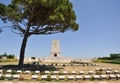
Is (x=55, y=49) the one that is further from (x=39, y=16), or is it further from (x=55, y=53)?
(x=39, y=16)

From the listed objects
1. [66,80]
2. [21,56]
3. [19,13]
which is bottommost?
[66,80]

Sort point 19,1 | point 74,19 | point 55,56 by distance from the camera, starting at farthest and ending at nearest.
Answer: point 55,56 → point 74,19 → point 19,1

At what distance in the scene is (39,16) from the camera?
87.5 ft

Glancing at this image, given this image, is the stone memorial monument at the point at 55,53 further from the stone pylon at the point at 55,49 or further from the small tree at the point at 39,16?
the small tree at the point at 39,16

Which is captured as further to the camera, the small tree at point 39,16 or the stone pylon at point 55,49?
the stone pylon at point 55,49

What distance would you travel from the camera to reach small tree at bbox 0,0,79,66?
23719 mm

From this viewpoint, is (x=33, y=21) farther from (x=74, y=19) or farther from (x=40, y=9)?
(x=74, y=19)

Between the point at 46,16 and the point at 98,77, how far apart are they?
39.2 ft

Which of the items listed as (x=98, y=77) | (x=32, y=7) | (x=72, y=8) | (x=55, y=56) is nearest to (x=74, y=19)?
(x=72, y=8)

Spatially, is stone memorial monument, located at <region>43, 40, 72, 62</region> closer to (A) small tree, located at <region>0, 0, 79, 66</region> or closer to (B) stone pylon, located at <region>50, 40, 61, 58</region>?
(B) stone pylon, located at <region>50, 40, 61, 58</region>

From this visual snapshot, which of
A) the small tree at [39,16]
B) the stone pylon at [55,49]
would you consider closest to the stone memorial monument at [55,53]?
the stone pylon at [55,49]

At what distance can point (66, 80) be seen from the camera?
15.6 metres

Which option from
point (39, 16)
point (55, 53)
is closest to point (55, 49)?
point (55, 53)

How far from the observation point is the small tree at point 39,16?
23719 millimetres
